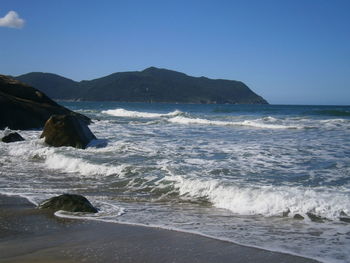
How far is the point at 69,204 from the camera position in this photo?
6.59 meters

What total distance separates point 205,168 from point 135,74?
16482 centimetres

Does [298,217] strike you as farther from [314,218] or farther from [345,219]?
[345,219]

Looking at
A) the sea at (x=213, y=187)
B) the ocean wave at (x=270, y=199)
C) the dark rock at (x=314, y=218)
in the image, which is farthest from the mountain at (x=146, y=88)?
the dark rock at (x=314, y=218)

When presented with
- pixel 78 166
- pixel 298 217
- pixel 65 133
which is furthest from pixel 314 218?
pixel 65 133

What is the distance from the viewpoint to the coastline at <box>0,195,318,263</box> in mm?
4492

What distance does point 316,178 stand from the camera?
359 inches

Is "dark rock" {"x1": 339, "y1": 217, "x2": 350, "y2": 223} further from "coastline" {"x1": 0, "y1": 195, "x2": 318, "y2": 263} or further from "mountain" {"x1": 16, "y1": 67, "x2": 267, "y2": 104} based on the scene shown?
"mountain" {"x1": 16, "y1": 67, "x2": 267, "y2": 104}

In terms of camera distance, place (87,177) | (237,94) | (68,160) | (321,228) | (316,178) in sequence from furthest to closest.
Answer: (237,94)
(68,160)
(87,177)
(316,178)
(321,228)

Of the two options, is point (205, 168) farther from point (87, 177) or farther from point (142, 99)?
point (142, 99)

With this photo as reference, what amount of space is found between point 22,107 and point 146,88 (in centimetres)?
13568

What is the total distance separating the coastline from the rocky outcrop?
56.0ft

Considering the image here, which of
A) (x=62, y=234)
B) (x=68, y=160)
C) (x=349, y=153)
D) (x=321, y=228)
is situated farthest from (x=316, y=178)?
(x=68, y=160)

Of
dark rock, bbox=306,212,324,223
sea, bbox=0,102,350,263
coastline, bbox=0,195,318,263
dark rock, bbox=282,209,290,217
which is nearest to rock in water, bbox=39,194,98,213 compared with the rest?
sea, bbox=0,102,350,263

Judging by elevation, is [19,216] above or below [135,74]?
below
